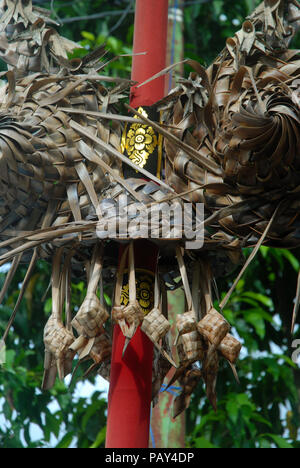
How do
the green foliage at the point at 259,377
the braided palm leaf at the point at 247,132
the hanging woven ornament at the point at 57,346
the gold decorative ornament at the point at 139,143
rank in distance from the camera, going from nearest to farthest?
the braided palm leaf at the point at 247,132 → the hanging woven ornament at the point at 57,346 → the gold decorative ornament at the point at 139,143 → the green foliage at the point at 259,377

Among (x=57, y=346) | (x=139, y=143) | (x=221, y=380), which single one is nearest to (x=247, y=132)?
(x=139, y=143)

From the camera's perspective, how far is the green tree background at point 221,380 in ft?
9.36

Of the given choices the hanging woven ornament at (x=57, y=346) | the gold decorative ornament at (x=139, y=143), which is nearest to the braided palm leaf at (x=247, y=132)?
the gold decorative ornament at (x=139, y=143)

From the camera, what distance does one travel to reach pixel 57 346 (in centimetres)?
128

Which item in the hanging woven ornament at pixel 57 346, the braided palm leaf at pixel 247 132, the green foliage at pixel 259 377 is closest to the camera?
the braided palm leaf at pixel 247 132

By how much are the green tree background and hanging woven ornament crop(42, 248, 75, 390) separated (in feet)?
4.71

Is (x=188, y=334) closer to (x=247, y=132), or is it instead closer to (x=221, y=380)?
(x=247, y=132)

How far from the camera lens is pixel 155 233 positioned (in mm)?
1235

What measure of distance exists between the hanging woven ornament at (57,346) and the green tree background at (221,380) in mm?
1436

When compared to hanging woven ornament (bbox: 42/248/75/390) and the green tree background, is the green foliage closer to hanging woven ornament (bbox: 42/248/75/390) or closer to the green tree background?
the green tree background

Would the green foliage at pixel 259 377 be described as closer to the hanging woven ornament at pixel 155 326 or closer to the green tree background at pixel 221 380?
the green tree background at pixel 221 380

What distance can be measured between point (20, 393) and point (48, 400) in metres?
0.15
